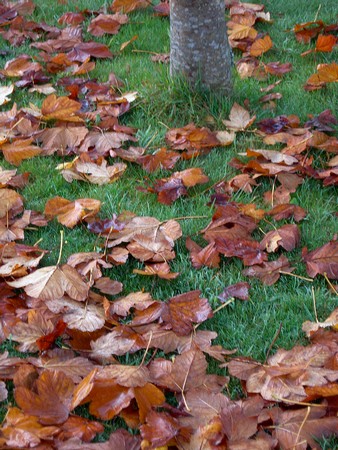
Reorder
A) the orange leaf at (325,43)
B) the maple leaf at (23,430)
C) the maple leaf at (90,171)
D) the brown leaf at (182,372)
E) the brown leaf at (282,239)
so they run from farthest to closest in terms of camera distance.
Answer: the orange leaf at (325,43)
the maple leaf at (90,171)
the brown leaf at (282,239)
the brown leaf at (182,372)
the maple leaf at (23,430)

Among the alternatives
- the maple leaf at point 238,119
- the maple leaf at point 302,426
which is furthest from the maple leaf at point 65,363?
the maple leaf at point 238,119

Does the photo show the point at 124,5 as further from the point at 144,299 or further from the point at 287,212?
the point at 144,299

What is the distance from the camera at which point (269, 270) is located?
8.20 ft

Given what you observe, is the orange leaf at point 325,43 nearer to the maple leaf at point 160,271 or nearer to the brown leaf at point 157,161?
the brown leaf at point 157,161

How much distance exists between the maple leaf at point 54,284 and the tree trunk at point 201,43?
162cm

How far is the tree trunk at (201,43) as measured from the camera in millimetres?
3352

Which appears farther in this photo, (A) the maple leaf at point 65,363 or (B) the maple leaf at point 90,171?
(B) the maple leaf at point 90,171

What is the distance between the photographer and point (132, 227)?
2684mm

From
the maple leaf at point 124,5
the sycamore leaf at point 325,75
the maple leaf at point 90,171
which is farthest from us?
the maple leaf at point 124,5

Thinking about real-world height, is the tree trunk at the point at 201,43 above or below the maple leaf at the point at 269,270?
above

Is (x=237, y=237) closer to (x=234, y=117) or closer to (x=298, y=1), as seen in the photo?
(x=234, y=117)

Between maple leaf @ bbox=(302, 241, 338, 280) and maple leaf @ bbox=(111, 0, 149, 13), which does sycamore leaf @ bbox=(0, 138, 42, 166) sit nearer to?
maple leaf @ bbox=(302, 241, 338, 280)

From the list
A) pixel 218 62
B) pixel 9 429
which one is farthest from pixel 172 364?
pixel 218 62

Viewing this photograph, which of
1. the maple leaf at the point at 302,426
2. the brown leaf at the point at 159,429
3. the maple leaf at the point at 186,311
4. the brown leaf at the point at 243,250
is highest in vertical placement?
the brown leaf at the point at 159,429
